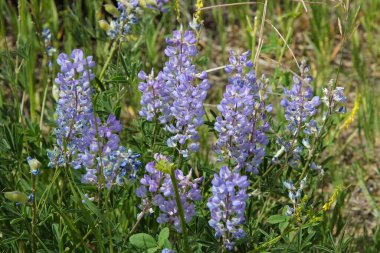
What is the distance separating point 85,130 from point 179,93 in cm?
28

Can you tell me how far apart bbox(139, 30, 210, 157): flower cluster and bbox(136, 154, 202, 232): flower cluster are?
107 millimetres

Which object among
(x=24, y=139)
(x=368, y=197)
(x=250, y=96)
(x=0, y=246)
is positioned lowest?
(x=368, y=197)

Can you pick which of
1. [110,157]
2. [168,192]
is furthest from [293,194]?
[110,157]

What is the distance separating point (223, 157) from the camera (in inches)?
73.1

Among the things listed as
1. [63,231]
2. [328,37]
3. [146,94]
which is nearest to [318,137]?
[146,94]

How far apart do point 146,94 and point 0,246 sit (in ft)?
2.07

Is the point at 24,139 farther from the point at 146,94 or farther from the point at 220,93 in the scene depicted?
the point at 220,93

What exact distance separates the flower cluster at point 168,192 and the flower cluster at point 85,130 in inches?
3.7

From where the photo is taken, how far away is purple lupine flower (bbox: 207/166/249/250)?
5.37 ft

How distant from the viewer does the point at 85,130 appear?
1830 millimetres

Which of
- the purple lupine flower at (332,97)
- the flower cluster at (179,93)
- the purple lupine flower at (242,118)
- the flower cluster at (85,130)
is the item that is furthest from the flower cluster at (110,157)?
the purple lupine flower at (332,97)

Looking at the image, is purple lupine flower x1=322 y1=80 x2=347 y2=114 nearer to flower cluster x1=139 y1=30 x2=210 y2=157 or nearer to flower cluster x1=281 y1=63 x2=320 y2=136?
flower cluster x1=281 y1=63 x2=320 y2=136

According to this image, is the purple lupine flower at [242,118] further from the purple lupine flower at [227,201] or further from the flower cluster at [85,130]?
the flower cluster at [85,130]

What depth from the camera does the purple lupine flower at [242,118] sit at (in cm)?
175
